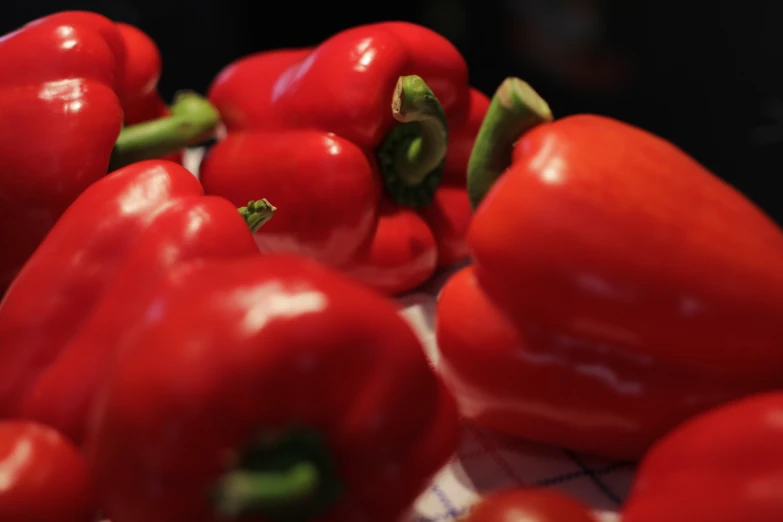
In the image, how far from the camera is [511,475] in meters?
0.72

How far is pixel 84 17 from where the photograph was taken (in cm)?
94

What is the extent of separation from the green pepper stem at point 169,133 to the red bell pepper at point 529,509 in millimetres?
596

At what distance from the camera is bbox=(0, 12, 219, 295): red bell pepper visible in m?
0.82

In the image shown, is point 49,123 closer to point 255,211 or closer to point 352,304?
point 255,211

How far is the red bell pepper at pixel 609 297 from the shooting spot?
0.66 meters

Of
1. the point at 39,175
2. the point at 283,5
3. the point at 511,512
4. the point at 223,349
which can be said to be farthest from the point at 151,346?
the point at 283,5

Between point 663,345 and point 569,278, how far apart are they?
97 mm

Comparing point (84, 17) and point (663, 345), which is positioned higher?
point (84, 17)

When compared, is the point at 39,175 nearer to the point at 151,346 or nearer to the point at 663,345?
the point at 151,346

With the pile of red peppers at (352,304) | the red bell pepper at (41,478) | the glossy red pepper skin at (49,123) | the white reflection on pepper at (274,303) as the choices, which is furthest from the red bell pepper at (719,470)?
the glossy red pepper skin at (49,123)

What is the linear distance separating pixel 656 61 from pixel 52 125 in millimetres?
942

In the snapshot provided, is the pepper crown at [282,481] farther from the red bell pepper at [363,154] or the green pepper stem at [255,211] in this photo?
the red bell pepper at [363,154]

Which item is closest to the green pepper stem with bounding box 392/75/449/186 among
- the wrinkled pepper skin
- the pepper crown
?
the wrinkled pepper skin

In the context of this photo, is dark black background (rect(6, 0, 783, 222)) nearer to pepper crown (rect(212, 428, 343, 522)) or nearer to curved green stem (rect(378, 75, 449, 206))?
curved green stem (rect(378, 75, 449, 206))
